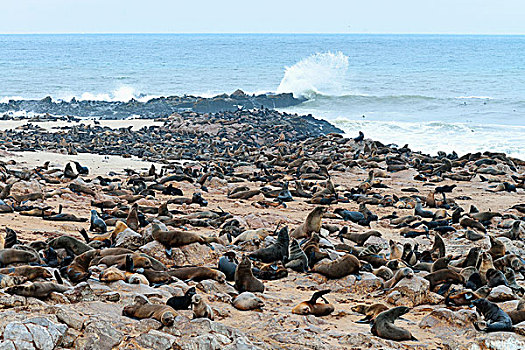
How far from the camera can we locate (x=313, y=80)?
5059cm

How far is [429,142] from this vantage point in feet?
85.3

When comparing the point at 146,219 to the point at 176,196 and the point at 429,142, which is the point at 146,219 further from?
the point at 429,142

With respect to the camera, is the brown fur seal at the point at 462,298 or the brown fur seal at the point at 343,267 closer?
the brown fur seal at the point at 462,298

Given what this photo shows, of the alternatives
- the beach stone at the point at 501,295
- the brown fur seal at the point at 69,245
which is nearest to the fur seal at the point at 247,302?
the brown fur seal at the point at 69,245

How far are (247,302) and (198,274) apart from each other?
0.73 metres

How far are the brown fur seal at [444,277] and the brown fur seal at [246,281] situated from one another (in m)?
1.76

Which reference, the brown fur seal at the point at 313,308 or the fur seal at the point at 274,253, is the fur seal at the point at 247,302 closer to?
the brown fur seal at the point at 313,308

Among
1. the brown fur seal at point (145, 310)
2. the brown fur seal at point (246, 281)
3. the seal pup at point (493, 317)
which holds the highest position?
the brown fur seal at point (145, 310)

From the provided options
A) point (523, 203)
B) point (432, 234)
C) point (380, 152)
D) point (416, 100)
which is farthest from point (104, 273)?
point (416, 100)

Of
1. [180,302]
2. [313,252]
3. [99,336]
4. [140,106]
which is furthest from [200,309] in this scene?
[140,106]

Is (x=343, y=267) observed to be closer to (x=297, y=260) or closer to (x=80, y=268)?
(x=297, y=260)

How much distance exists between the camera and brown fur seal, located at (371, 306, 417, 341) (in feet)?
14.6

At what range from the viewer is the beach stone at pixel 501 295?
17.6 feet

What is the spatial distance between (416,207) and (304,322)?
6749 mm
